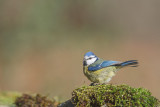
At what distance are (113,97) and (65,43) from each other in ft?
25.8

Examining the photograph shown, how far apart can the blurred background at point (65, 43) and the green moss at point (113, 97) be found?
15.3ft

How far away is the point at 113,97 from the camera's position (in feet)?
9.39

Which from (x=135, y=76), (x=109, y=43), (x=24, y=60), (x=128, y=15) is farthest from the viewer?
(x=128, y=15)

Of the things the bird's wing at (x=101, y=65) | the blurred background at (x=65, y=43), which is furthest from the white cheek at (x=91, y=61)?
the blurred background at (x=65, y=43)

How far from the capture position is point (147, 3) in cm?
1259

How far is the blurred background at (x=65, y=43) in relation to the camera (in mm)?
8828

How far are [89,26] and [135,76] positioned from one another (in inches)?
151

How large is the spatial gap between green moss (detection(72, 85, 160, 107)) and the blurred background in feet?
15.3

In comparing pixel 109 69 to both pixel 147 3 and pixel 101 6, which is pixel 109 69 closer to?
pixel 101 6

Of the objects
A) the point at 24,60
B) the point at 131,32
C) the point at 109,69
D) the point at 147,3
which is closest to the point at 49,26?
the point at 24,60

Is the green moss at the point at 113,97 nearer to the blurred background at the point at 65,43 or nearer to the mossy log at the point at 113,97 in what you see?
the mossy log at the point at 113,97

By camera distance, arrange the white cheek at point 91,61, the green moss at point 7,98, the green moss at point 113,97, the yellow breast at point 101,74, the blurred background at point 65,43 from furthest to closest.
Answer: the blurred background at point 65,43, the green moss at point 7,98, the white cheek at point 91,61, the yellow breast at point 101,74, the green moss at point 113,97

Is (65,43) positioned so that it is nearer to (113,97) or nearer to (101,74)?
(101,74)

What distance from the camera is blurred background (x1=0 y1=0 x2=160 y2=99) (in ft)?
29.0
